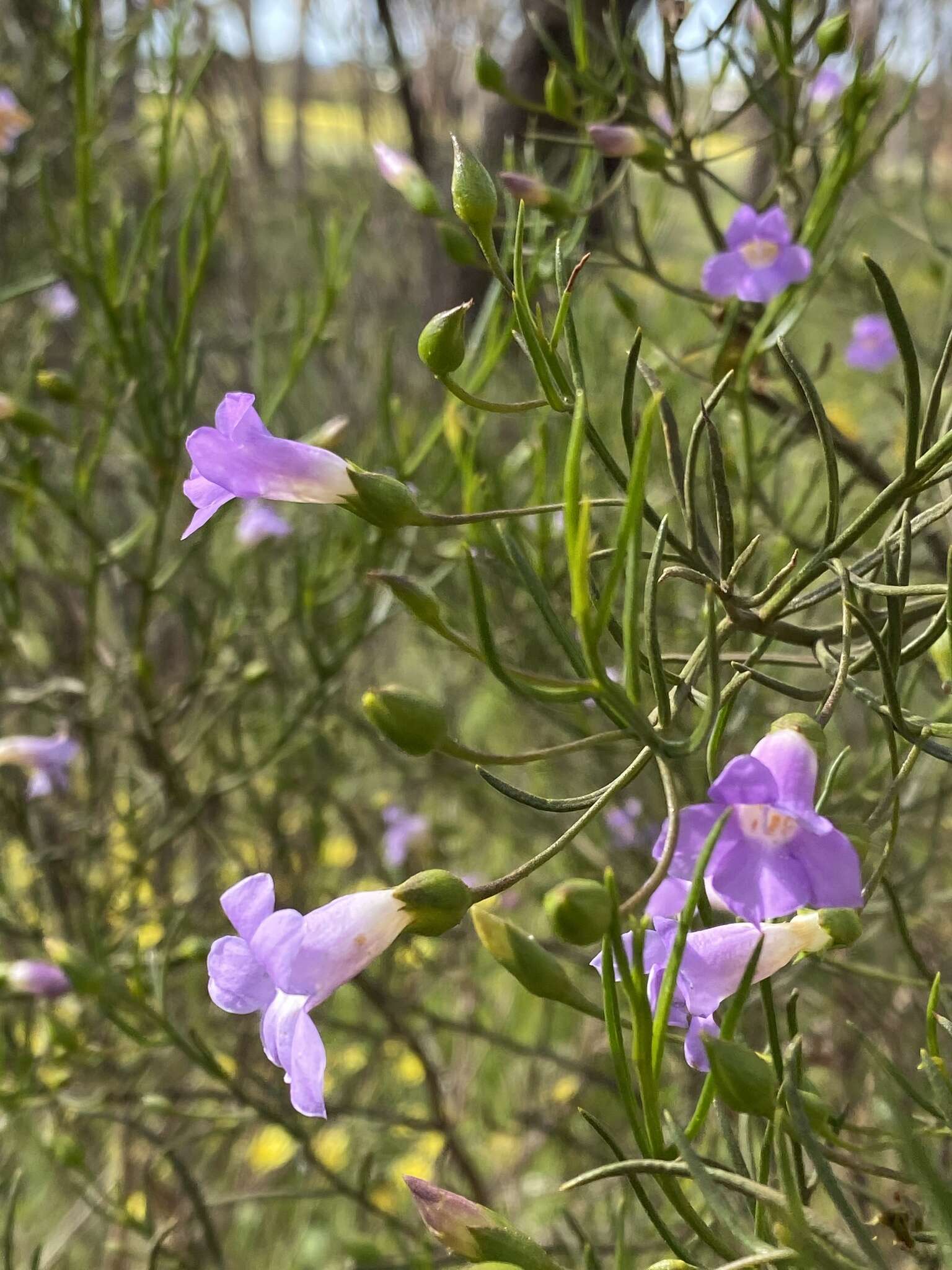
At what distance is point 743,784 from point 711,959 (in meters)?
0.09

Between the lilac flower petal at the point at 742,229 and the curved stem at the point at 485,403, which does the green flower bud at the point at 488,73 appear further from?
the curved stem at the point at 485,403

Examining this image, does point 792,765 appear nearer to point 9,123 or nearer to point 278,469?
point 278,469

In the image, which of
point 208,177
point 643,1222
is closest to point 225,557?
point 208,177

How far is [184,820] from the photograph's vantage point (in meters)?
1.53

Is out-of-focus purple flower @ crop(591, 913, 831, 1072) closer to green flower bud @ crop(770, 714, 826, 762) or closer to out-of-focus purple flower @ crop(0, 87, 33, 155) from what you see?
green flower bud @ crop(770, 714, 826, 762)

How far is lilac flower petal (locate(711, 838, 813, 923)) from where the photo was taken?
1.64 ft

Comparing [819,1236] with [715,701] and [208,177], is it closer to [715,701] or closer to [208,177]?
[715,701]

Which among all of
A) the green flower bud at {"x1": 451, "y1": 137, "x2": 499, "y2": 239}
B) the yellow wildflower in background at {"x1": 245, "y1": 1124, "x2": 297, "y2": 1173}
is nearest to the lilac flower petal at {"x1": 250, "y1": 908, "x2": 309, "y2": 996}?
the green flower bud at {"x1": 451, "y1": 137, "x2": 499, "y2": 239}

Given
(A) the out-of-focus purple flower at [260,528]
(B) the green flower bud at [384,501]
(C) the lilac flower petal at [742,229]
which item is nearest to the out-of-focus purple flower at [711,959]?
(B) the green flower bud at [384,501]

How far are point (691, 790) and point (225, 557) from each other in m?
1.76

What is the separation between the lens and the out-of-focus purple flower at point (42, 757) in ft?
5.03

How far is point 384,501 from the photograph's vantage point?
59 cm

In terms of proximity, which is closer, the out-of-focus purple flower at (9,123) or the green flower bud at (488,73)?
the green flower bud at (488,73)

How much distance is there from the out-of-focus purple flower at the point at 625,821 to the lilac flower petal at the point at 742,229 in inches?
38.1
